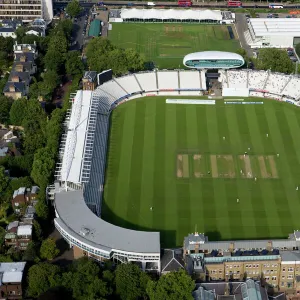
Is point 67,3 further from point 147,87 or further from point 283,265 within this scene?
point 283,265

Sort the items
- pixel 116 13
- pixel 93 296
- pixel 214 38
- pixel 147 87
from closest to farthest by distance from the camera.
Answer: pixel 93 296
pixel 147 87
pixel 214 38
pixel 116 13

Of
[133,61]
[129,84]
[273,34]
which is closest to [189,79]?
[129,84]

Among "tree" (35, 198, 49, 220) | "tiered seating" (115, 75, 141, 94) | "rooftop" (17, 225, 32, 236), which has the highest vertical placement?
"tiered seating" (115, 75, 141, 94)

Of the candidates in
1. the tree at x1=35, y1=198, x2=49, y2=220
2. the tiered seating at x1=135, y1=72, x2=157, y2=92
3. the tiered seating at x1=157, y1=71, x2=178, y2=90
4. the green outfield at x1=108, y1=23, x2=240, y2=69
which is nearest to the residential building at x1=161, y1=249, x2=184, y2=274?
the tree at x1=35, y1=198, x2=49, y2=220

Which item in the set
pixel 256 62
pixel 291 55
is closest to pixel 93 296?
pixel 256 62

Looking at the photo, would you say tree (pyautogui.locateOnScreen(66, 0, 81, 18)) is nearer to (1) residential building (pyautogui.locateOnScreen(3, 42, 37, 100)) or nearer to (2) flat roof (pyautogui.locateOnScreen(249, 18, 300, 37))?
(1) residential building (pyautogui.locateOnScreen(3, 42, 37, 100))

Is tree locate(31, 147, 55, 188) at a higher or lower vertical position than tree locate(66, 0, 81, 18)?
lower

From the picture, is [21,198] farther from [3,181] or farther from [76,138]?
[76,138]
